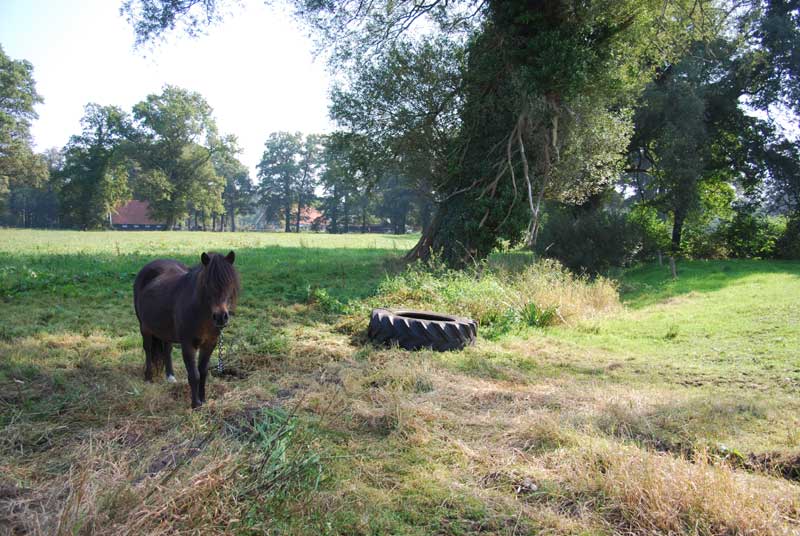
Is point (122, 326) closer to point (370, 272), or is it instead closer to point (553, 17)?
point (370, 272)

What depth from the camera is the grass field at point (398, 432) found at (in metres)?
2.89

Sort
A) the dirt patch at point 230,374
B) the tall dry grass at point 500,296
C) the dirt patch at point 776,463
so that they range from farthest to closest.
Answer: the tall dry grass at point 500,296
the dirt patch at point 230,374
the dirt patch at point 776,463

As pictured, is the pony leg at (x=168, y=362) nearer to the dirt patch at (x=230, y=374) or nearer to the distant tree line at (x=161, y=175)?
the dirt patch at (x=230, y=374)

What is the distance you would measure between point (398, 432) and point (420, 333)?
3.51 metres

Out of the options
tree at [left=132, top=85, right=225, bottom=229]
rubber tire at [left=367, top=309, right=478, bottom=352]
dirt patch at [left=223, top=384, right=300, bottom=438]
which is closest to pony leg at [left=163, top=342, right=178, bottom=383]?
dirt patch at [left=223, top=384, right=300, bottom=438]

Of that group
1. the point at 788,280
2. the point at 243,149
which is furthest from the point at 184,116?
the point at 788,280

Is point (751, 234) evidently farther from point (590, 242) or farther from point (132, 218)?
point (132, 218)

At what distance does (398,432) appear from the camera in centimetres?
422

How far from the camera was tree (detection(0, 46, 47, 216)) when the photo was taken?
4472 centimetres

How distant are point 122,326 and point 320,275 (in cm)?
695

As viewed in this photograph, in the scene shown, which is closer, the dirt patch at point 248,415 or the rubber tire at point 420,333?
the dirt patch at point 248,415

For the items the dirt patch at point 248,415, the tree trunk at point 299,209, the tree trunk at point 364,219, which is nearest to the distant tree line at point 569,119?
the dirt patch at point 248,415

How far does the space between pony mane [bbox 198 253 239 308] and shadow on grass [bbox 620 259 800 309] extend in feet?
37.3

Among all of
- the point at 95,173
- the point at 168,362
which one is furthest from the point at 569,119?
the point at 95,173
